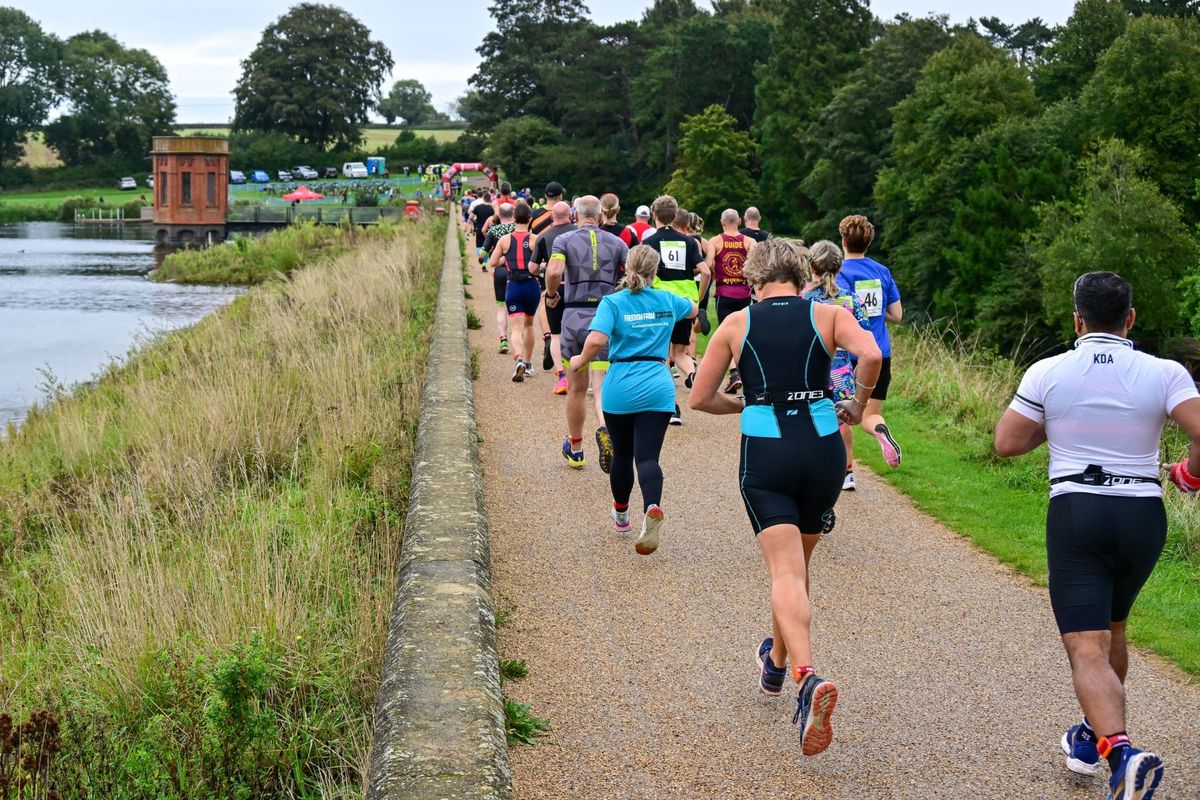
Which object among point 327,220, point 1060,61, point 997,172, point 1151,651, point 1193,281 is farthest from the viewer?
point 327,220

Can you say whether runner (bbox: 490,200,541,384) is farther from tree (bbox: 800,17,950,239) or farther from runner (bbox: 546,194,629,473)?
tree (bbox: 800,17,950,239)

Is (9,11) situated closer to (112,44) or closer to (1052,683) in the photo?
(112,44)

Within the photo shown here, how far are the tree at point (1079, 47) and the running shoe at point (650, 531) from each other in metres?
49.6

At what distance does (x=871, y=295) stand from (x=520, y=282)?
5.84 meters

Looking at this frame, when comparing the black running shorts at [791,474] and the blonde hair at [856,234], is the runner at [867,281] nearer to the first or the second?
the blonde hair at [856,234]

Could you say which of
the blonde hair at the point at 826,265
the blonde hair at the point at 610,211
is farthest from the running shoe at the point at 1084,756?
the blonde hair at the point at 610,211

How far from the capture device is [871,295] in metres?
8.17

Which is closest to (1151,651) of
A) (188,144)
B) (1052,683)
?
(1052,683)

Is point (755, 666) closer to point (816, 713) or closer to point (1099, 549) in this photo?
point (816, 713)

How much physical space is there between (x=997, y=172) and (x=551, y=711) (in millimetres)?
47008

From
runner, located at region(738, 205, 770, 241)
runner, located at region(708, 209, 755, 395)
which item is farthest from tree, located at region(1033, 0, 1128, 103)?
runner, located at region(708, 209, 755, 395)

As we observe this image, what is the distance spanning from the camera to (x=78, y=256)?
68.0 meters

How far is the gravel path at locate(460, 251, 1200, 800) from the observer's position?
14.9ft

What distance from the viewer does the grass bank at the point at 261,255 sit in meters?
46.1
